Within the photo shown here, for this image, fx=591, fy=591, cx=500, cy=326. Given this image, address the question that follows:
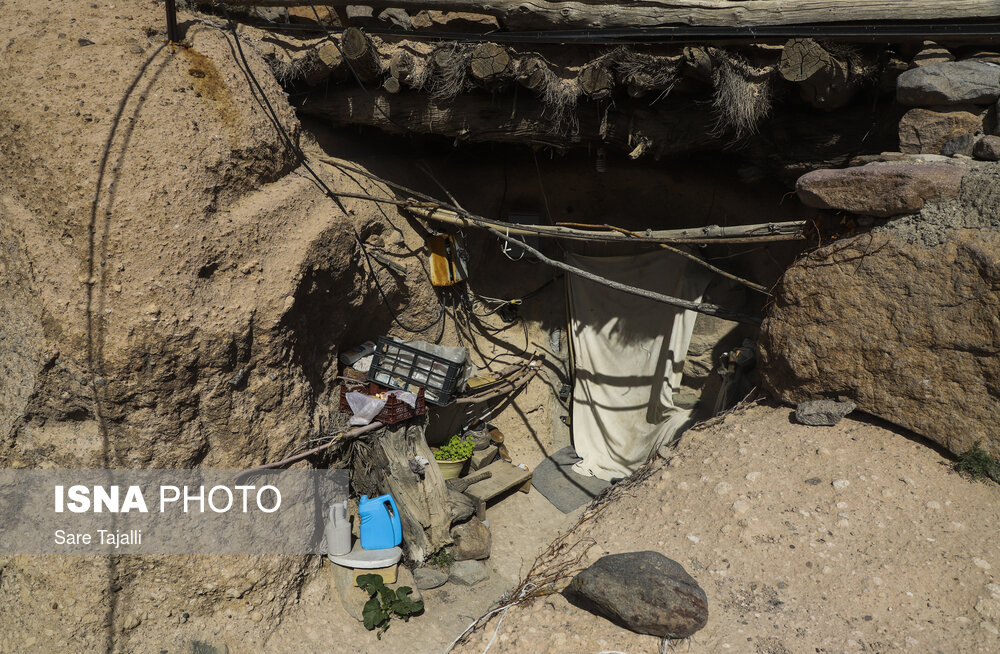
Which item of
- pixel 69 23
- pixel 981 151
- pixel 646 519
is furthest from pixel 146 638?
pixel 981 151

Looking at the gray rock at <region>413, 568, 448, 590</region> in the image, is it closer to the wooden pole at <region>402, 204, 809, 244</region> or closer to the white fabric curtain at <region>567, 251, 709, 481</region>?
the white fabric curtain at <region>567, 251, 709, 481</region>

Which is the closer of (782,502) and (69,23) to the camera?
(782,502)

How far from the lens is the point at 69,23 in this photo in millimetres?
3551

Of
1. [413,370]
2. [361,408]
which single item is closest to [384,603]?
[361,408]

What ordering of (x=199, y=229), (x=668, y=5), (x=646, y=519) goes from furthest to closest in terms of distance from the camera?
1. (x=668, y=5)
2. (x=199, y=229)
3. (x=646, y=519)

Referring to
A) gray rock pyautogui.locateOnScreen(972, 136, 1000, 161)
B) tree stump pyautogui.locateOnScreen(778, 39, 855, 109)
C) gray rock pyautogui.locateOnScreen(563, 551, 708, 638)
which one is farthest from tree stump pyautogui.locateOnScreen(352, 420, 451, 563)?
gray rock pyautogui.locateOnScreen(972, 136, 1000, 161)

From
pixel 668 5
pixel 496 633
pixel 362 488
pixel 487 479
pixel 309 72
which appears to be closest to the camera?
pixel 496 633

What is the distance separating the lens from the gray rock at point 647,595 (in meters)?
2.47

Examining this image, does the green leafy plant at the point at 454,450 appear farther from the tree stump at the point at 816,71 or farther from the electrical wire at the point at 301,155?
the tree stump at the point at 816,71

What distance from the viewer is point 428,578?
4.66 m

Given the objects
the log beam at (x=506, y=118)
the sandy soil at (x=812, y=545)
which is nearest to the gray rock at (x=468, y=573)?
the sandy soil at (x=812, y=545)

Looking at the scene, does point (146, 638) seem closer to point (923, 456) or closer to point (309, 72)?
point (309, 72)

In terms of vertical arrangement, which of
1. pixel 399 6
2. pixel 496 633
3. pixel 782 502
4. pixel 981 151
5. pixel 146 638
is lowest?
pixel 146 638

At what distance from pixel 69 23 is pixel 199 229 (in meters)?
1.47
